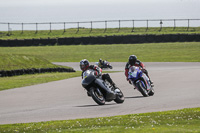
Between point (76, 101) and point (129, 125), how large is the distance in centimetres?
610

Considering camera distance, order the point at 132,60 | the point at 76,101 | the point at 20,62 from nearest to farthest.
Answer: the point at 76,101, the point at 132,60, the point at 20,62

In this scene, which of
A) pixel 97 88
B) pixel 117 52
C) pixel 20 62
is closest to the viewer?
pixel 97 88

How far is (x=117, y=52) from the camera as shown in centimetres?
4934

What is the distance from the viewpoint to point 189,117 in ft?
34.5

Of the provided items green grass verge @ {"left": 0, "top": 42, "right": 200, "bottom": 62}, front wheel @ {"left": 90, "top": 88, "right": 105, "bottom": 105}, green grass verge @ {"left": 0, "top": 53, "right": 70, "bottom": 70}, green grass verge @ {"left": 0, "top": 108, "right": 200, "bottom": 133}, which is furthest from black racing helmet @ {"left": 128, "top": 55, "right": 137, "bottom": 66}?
green grass verge @ {"left": 0, "top": 42, "right": 200, "bottom": 62}

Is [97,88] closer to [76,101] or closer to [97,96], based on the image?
[97,96]

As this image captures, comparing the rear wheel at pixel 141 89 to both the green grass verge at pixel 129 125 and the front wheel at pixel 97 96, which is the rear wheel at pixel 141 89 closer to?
the front wheel at pixel 97 96

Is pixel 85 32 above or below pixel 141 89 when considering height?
above

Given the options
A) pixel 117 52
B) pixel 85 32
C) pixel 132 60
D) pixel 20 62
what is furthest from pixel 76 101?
pixel 85 32

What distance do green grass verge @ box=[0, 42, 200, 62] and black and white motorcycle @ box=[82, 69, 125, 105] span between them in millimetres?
27118

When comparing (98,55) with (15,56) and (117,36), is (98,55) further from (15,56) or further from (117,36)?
(15,56)

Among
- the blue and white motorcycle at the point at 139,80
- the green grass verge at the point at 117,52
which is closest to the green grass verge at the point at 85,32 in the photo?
the green grass verge at the point at 117,52

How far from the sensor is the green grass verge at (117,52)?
44.2 metres

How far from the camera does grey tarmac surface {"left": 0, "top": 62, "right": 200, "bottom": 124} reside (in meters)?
12.7
